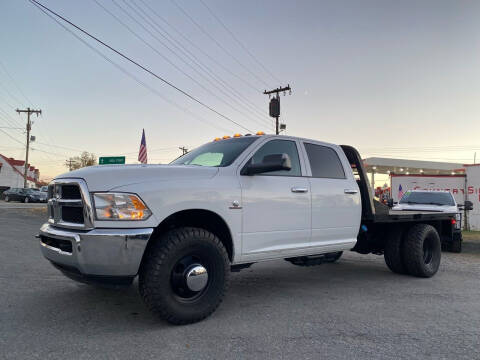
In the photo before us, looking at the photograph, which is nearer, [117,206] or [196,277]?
[117,206]

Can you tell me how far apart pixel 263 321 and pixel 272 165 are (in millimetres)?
1504

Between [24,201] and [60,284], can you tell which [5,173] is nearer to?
[24,201]

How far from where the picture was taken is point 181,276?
342cm

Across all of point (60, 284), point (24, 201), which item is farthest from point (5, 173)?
point (60, 284)

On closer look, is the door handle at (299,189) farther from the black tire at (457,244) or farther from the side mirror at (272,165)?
the black tire at (457,244)

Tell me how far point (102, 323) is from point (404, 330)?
2741 millimetres

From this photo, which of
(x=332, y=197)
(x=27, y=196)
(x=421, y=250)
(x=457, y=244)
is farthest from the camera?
(x=27, y=196)

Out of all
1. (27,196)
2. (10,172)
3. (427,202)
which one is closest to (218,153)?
(427,202)

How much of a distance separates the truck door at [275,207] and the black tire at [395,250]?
212 centimetres

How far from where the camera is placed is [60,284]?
482 cm

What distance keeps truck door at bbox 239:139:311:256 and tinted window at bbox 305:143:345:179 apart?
0.28 metres

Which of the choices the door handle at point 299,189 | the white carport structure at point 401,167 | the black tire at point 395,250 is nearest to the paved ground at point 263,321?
the black tire at point 395,250

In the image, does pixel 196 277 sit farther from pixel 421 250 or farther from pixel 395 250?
pixel 421 250

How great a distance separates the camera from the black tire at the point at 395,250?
5875 mm
